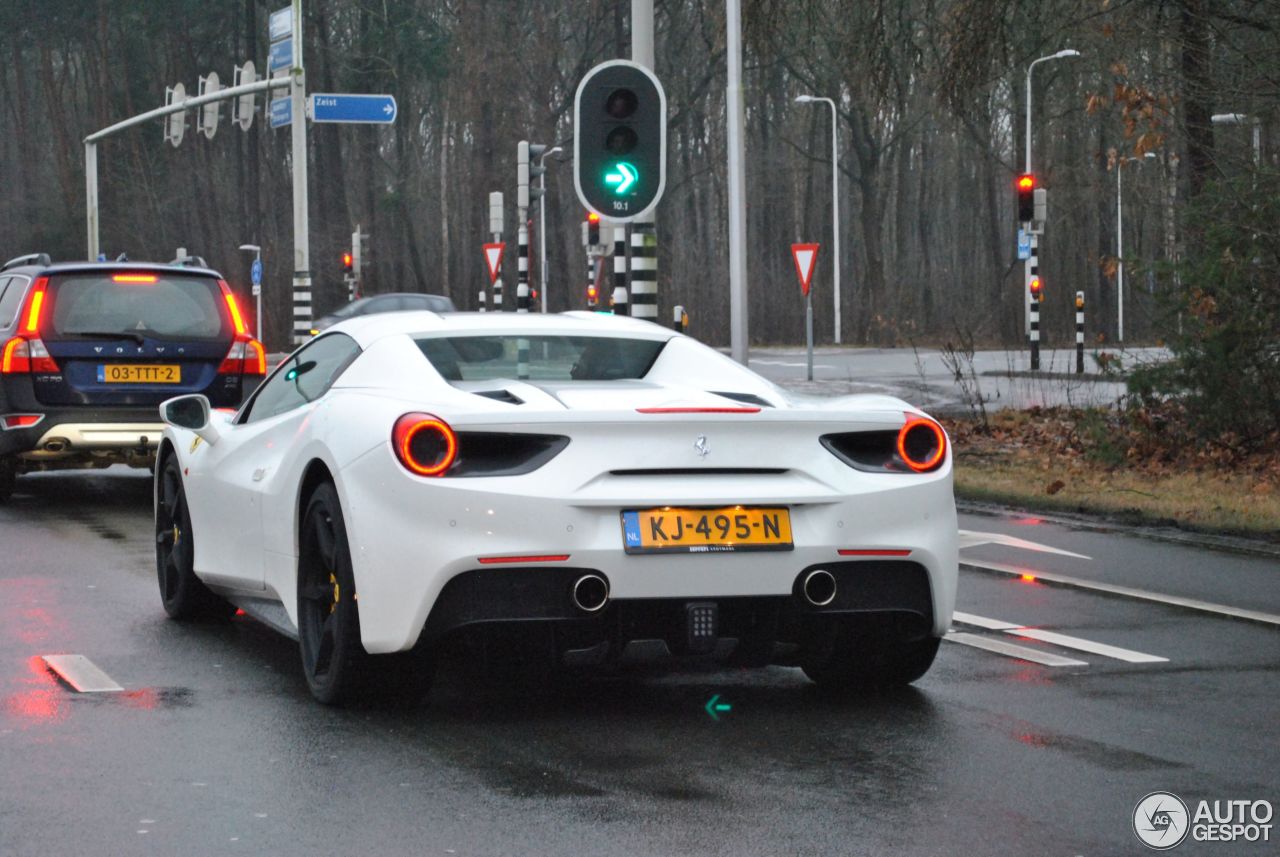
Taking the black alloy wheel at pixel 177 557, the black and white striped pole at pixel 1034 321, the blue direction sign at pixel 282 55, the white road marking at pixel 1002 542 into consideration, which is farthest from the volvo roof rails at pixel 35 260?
the black and white striped pole at pixel 1034 321

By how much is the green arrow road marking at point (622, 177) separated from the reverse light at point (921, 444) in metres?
9.73

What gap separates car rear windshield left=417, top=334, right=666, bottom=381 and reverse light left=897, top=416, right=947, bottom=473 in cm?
123

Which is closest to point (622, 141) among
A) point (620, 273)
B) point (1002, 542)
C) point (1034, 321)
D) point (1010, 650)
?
point (620, 273)

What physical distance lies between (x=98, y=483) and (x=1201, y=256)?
29.5ft

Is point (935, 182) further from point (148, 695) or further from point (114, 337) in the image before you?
point (148, 695)

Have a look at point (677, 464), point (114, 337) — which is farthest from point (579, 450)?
point (114, 337)

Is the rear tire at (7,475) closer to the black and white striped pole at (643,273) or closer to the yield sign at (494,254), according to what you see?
the black and white striped pole at (643,273)

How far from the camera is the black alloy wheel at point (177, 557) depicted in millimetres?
8883

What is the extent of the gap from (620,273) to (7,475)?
6.49 meters

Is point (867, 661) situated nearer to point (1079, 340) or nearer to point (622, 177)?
point (622, 177)

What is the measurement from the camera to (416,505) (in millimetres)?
6328

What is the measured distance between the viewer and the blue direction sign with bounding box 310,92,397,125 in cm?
3422

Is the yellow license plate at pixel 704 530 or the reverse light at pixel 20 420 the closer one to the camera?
the yellow license plate at pixel 704 530

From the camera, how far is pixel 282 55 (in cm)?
3762
